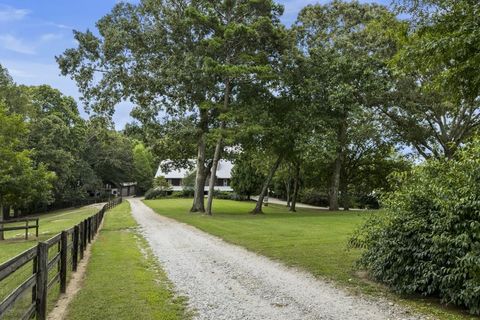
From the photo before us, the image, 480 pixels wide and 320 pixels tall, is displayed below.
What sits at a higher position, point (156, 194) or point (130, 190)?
point (130, 190)

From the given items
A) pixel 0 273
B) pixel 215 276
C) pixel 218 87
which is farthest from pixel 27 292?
pixel 218 87

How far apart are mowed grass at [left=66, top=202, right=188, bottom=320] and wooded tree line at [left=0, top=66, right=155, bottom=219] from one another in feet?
32.7

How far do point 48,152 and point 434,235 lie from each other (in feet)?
151

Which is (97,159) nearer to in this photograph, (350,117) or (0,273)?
(350,117)

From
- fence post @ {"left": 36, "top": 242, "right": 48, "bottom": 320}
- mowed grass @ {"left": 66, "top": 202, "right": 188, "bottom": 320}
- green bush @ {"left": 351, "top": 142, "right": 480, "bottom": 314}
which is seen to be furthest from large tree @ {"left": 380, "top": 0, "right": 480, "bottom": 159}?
fence post @ {"left": 36, "top": 242, "right": 48, "bottom": 320}

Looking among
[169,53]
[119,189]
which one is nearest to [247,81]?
[169,53]

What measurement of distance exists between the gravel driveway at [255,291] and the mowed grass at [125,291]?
35 cm

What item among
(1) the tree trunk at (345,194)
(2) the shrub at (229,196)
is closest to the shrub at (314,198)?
(1) the tree trunk at (345,194)

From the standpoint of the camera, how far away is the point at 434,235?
7.20 metres

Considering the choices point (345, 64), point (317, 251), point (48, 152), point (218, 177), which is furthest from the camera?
point (218, 177)

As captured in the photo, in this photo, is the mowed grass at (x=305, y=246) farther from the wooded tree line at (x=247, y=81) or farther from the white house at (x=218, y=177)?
the white house at (x=218, y=177)

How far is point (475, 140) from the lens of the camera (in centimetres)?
781

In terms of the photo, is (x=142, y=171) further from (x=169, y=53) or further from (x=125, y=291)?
(x=125, y=291)

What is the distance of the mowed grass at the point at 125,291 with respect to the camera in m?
6.73
